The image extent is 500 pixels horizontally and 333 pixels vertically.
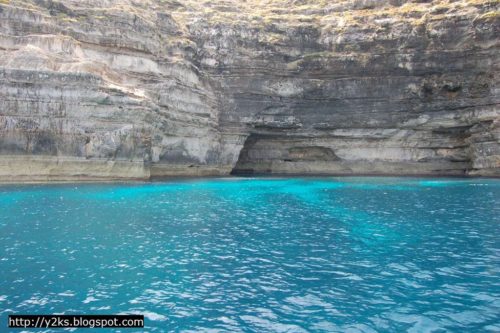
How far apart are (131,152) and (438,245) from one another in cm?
3682

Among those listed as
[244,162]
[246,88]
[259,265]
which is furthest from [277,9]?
[259,265]

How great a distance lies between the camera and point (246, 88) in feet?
195

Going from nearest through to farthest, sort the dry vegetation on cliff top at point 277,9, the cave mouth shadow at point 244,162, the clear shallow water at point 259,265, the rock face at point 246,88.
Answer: the clear shallow water at point 259,265 → the rock face at point 246,88 → the dry vegetation on cliff top at point 277,9 → the cave mouth shadow at point 244,162

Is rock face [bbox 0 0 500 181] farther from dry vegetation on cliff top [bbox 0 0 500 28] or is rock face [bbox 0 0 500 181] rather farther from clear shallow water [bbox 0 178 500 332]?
clear shallow water [bbox 0 178 500 332]

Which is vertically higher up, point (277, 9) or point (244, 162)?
point (277, 9)

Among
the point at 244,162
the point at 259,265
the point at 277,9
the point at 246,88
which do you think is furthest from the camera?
the point at 244,162

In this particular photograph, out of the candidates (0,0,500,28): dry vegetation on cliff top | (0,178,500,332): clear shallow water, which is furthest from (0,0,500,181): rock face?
(0,178,500,332): clear shallow water

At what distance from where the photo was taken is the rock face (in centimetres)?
4334

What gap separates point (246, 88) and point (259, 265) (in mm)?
47382

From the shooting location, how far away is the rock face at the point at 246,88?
4334 centimetres

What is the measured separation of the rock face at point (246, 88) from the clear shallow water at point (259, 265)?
18361mm

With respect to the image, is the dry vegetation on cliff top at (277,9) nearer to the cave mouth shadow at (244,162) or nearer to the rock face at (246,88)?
the rock face at (246,88)

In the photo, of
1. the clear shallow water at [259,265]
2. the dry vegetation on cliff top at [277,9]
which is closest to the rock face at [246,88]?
the dry vegetation on cliff top at [277,9]

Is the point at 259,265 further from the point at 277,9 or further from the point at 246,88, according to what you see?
the point at 277,9
